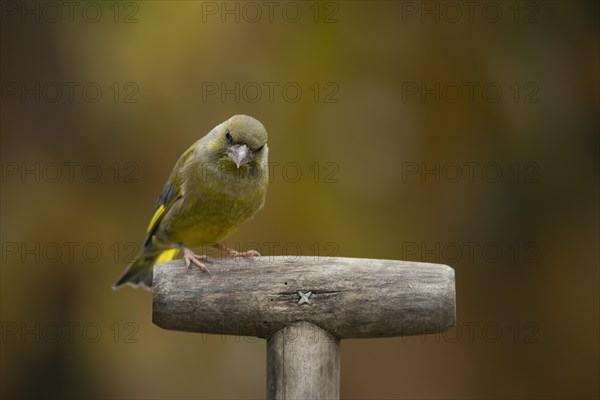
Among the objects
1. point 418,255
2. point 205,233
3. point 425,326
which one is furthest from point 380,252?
point 425,326

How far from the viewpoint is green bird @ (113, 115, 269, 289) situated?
3.81 m

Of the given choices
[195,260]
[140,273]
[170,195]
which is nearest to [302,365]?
[195,260]

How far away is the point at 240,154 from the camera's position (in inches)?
148

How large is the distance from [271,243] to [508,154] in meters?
1.76

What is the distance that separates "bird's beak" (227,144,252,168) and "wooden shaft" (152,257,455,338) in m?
0.71

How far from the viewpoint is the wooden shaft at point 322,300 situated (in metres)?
3.11

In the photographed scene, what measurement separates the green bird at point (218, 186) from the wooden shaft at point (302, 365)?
2.41ft

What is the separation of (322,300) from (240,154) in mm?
921

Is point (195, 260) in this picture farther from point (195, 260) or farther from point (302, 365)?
point (302, 365)

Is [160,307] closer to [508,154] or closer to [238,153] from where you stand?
[238,153]

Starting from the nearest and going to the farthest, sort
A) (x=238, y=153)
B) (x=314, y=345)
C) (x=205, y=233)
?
(x=314, y=345)
(x=238, y=153)
(x=205, y=233)

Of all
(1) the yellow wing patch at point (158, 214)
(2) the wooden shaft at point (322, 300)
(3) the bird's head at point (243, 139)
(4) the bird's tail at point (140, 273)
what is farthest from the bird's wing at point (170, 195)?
(2) the wooden shaft at point (322, 300)

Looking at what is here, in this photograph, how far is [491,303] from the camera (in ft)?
20.0

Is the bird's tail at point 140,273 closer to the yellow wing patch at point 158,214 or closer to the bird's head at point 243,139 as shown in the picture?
the yellow wing patch at point 158,214
